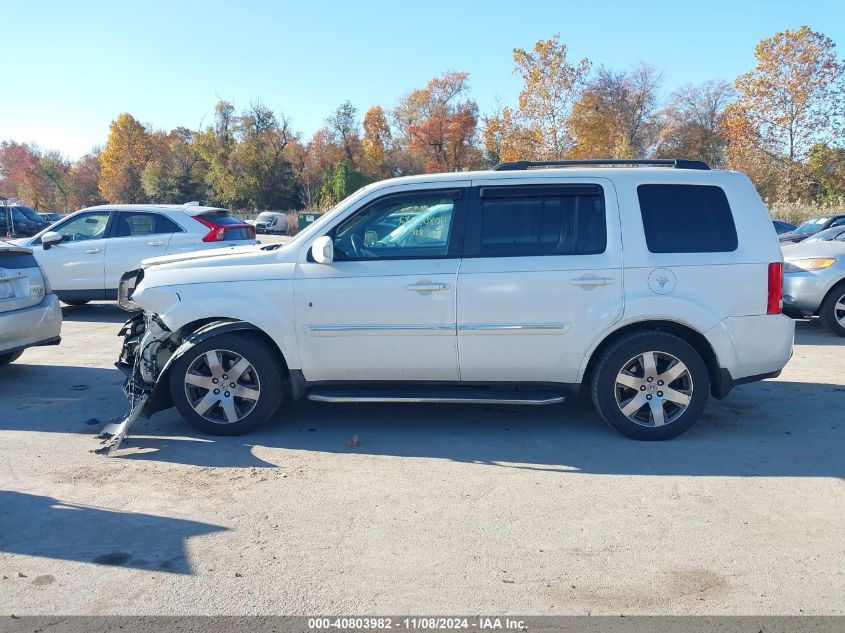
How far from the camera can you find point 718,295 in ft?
17.3

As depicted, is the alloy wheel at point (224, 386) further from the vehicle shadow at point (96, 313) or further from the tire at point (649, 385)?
the vehicle shadow at point (96, 313)

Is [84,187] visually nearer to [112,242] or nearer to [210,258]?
[112,242]

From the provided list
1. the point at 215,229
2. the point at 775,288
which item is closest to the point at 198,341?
the point at 775,288

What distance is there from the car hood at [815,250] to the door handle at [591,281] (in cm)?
607

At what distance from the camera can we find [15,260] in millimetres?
7414

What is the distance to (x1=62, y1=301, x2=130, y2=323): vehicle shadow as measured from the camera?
1182cm

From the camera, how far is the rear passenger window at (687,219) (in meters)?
5.33

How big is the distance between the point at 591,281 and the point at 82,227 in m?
9.62

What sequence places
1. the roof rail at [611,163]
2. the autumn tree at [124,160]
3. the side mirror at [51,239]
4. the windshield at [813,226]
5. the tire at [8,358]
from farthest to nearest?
1. the autumn tree at [124,160]
2. the windshield at [813,226]
3. the side mirror at [51,239]
4. the tire at [8,358]
5. the roof rail at [611,163]

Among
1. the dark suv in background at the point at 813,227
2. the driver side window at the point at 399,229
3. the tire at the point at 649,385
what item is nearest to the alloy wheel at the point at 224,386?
the driver side window at the point at 399,229

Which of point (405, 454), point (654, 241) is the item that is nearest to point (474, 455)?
point (405, 454)

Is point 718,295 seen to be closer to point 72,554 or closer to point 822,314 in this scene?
point 72,554

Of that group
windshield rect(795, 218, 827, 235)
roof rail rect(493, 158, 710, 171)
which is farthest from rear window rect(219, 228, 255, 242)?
windshield rect(795, 218, 827, 235)

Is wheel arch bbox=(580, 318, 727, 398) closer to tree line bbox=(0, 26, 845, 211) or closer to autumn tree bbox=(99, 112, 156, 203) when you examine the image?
tree line bbox=(0, 26, 845, 211)
